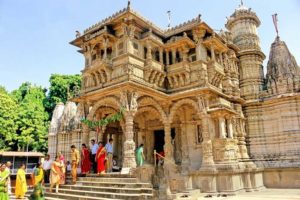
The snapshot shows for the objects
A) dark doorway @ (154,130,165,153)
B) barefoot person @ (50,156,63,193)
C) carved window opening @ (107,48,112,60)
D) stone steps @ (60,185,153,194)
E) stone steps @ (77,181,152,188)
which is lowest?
stone steps @ (60,185,153,194)

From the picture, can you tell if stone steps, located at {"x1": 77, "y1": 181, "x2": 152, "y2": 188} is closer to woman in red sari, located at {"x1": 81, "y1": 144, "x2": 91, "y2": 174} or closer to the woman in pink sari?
the woman in pink sari

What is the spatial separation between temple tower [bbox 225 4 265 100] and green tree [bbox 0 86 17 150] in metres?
23.8

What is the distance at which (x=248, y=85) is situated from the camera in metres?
19.9

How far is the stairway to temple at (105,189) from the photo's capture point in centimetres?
1018

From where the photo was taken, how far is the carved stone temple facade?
14781 mm

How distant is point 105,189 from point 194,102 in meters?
7.27

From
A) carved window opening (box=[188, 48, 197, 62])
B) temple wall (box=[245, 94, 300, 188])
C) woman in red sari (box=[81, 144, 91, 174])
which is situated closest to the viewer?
woman in red sari (box=[81, 144, 91, 174])

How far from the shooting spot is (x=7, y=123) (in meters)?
28.8

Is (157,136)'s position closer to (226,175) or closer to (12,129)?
(226,175)

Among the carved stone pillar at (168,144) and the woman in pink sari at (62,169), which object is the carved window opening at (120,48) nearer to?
the carved stone pillar at (168,144)

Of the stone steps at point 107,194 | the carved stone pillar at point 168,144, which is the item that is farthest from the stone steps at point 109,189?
the carved stone pillar at point 168,144

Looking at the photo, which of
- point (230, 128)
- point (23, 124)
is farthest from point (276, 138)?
point (23, 124)

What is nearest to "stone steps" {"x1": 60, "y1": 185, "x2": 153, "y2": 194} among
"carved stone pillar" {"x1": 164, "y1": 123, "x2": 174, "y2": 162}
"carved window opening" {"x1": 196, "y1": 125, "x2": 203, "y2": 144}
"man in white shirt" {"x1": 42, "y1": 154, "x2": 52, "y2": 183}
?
"man in white shirt" {"x1": 42, "y1": 154, "x2": 52, "y2": 183}

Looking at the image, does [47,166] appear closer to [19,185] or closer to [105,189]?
[19,185]
